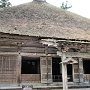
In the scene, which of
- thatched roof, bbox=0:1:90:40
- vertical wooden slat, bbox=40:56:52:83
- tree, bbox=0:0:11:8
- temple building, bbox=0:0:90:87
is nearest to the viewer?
temple building, bbox=0:0:90:87

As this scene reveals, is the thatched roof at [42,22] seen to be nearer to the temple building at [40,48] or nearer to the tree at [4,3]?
the temple building at [40,48]

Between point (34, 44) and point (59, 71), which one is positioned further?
point (59, 71)

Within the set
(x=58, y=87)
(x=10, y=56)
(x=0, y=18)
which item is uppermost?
(x=0, y=18)

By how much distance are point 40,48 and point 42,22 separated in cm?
297

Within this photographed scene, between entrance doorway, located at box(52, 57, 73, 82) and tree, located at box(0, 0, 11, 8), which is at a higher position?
tree, located at box(0, 0, 11, 8)

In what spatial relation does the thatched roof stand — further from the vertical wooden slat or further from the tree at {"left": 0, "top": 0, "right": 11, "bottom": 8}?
the tree at {"left": 0, "top": 0, "right": 11, "bottom": 8}

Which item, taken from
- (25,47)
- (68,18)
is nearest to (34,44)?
(25,47)

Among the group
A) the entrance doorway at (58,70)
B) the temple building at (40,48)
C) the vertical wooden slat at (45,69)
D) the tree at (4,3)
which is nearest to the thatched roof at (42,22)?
the temple building at (40,48)

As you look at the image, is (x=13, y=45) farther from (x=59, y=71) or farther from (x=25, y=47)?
(x=59, y=71)

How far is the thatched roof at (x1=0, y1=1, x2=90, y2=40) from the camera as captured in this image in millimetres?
16188

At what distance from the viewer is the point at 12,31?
50.3 ft

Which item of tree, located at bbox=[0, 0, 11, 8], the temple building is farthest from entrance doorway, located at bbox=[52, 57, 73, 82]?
tree, located at bbox=[0, 0, 11, 8]

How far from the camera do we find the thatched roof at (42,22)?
53.1 feet

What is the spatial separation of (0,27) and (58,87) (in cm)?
519
